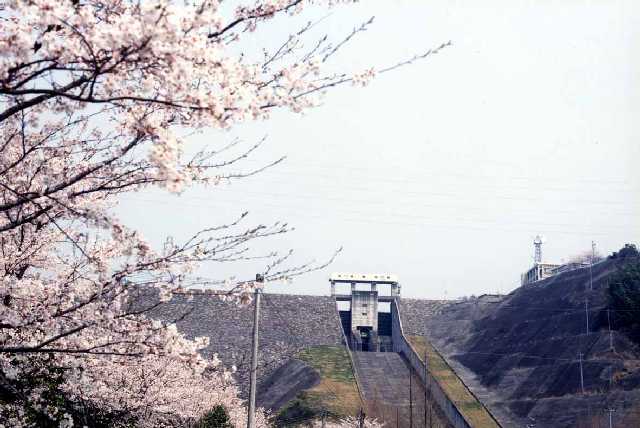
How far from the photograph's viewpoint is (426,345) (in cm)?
6269

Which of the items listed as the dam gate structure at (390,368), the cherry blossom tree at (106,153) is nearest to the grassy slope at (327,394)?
the dam gate structure at (390,368)

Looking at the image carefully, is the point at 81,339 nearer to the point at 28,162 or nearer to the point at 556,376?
the point at 28,162

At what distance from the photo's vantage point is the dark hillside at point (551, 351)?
3894 cm

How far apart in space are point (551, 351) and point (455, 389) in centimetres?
711

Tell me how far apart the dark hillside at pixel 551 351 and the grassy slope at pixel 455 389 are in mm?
887

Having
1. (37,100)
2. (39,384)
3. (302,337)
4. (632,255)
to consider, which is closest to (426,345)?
(302,337)

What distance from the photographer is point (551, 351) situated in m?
48.2

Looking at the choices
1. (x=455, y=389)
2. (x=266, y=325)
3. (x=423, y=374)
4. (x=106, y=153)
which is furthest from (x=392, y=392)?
(x=106, y=153)

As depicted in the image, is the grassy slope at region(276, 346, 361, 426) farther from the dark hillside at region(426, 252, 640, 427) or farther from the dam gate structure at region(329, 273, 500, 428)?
the dark hillside at region(426, 252, 640, 427)

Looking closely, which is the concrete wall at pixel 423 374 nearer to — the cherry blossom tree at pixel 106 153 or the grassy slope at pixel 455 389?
the grassy slope at pixel 455 389

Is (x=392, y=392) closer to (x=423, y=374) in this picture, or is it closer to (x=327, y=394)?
(x=423, y=374)

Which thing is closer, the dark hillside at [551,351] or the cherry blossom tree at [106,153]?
the cherry blossom tree at [106,153]

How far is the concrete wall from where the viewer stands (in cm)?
4325

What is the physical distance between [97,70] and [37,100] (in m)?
0.91
